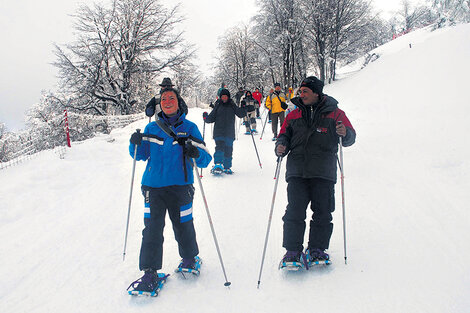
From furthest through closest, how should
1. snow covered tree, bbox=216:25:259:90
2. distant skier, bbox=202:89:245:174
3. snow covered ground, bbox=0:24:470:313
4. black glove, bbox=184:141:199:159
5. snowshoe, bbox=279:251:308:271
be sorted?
snow covered tree, bbox=216:25:259:90, distant skier, bbox=202:89:245:174, snowshoe, bbox=279:251:308:271, black glove, bbox=184:141:199:159, snow covered ground, bbox=0:24:470:313

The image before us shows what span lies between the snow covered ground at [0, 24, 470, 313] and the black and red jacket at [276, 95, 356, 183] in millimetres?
1064

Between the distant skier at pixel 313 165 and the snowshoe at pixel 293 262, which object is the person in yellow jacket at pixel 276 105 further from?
the snowshoe at pixel 293 262

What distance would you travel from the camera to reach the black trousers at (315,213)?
3027mm

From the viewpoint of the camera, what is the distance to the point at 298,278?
9.76 ft

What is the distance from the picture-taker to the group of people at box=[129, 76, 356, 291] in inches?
115

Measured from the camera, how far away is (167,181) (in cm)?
290

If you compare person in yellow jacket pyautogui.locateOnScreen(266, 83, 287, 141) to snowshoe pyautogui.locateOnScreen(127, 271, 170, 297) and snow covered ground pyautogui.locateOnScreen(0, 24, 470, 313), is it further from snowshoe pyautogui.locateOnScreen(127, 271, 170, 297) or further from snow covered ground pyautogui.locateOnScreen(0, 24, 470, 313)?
snowshoe pyautogui.locateOnScreen(127, 271, 170, 297)

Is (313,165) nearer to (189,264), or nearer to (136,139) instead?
(189,264)

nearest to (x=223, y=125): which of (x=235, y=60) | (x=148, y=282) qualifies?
(x=148, y=282)

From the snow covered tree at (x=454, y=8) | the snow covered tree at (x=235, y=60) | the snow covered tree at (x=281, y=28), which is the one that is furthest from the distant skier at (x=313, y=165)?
the snow covered tree at (x=235, y=60)

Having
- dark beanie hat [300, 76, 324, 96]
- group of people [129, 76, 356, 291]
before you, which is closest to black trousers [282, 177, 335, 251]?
group of people [129, 76, 356, 291]

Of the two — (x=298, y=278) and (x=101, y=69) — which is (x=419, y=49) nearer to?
A: (x=298, y=278)

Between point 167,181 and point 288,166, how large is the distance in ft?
4.14

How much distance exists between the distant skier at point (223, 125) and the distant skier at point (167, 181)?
4010 mm
